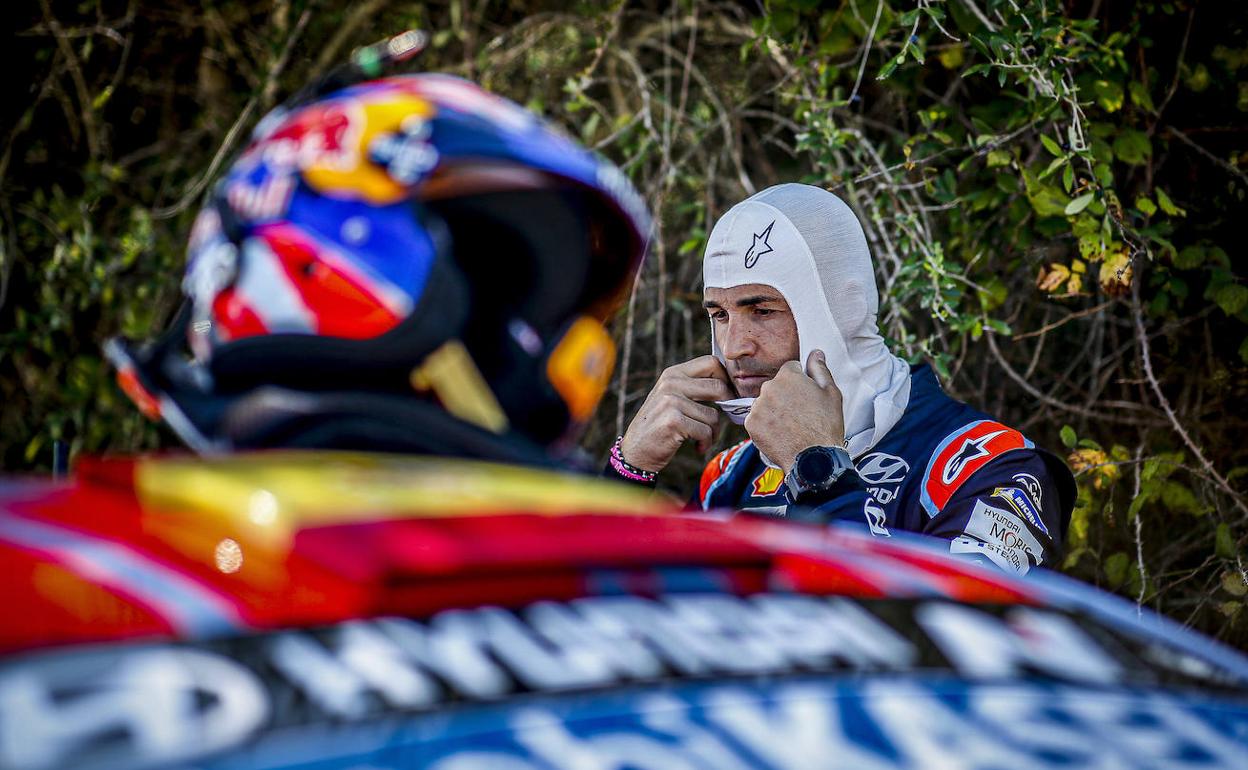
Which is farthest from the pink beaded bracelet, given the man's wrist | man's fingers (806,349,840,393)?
man's fingers (806,349,840,393)

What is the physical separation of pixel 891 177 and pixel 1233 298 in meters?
0.97

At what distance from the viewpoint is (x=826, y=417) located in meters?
2.43

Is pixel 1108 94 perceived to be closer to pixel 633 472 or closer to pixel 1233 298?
pixel 1233 298

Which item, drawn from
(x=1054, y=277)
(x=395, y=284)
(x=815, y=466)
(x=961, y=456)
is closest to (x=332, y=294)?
(x=395, y=284)

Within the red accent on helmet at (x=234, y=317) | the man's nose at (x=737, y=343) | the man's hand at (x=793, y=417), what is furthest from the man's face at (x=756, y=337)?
the red accent on helmet at (x=234, y=317)

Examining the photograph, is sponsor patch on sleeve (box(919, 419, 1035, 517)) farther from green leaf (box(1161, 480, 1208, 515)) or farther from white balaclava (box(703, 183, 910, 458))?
green leaf (box(1161, 480, 1208, 515))

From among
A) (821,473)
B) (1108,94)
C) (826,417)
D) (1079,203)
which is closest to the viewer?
(821,473)

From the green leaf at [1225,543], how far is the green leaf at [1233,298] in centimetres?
58

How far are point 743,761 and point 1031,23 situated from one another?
2.71m

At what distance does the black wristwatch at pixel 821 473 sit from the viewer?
7.54ft

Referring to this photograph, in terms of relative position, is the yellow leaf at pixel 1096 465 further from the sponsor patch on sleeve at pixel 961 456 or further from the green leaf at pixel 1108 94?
the sponsor patch on sleeve at pixel 961 456

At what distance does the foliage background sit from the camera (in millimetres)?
3424

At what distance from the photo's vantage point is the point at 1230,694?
980 mm

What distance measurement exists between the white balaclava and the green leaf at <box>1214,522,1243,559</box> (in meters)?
1.28
